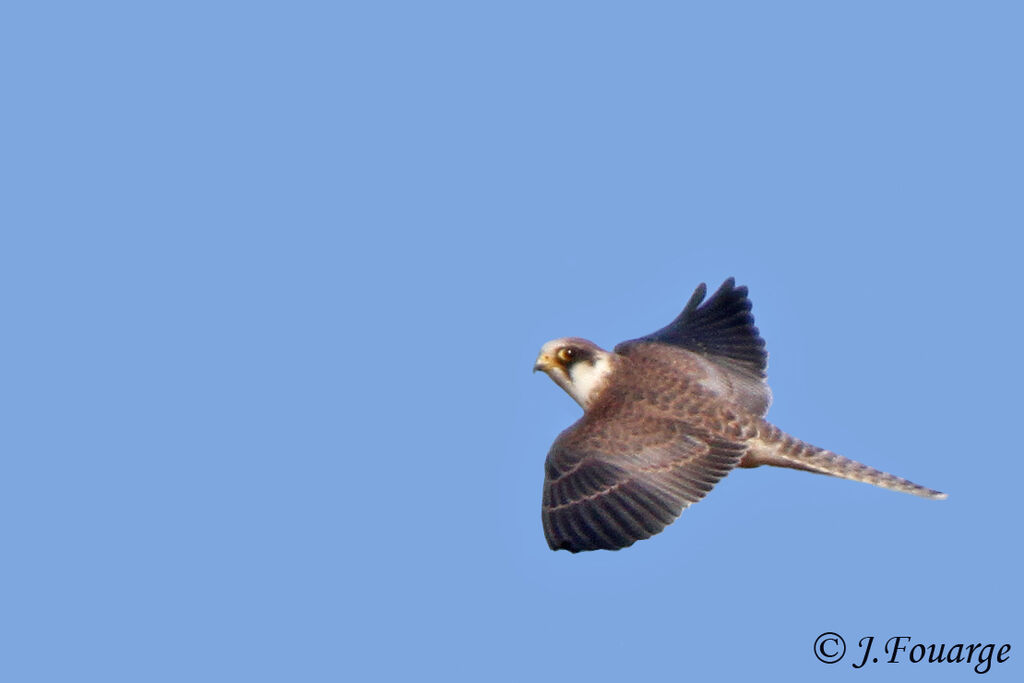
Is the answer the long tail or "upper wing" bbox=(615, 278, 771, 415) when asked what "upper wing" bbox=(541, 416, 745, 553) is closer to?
the long tail

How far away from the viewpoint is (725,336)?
531 inches

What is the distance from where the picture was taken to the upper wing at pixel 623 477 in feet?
36.9

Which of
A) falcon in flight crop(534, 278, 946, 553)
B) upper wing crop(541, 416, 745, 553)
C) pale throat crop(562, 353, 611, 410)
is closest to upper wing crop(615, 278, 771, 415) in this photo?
falcon in flight crop(534, 278, 946, 553)

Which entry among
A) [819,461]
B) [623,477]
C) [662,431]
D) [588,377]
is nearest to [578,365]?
[588,377]

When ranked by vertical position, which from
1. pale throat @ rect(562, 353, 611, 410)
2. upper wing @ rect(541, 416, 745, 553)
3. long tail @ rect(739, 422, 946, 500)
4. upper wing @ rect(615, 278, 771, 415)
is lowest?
upper wing @ rect(541, 416, 745, 553)

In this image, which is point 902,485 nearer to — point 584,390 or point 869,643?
point 869,643

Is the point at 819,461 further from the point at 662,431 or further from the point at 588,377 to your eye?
the point at 588,377

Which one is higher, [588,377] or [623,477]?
[588,377]

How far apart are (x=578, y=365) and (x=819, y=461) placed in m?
2.12

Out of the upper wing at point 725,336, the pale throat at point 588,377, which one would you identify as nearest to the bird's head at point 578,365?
the pale throat at point 588,377

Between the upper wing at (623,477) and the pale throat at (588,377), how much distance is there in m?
0.47

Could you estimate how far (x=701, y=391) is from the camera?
1258 centimetres

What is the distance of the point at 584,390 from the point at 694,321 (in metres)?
1.46

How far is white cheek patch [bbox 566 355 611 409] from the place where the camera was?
12789mm
